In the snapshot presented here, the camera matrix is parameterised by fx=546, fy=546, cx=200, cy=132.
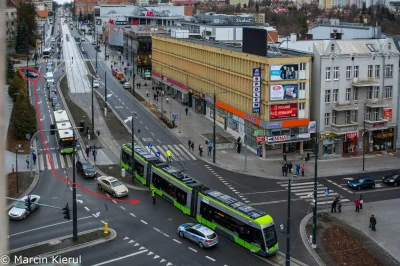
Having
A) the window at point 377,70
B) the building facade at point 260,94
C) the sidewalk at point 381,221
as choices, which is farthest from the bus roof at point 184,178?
the window at point 377,70

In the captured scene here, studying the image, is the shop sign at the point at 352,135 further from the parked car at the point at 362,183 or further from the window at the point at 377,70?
the parked car at the point at 362,183

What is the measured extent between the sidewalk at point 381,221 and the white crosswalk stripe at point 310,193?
1.54 m

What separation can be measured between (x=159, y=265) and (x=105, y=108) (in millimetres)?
41846

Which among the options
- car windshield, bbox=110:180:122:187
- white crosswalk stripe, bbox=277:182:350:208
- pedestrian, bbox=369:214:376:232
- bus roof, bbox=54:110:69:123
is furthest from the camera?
bus roof, bbox=54:110:69:123

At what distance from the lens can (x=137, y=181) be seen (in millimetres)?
42250

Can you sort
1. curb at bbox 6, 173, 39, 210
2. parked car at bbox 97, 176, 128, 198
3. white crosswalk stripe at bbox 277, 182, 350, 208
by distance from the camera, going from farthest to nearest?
white crosswalk stripe at bbox 277, 182, 350, 208, parked car at bbox 97, 176, 128, 198, curb at bbox 6, 173, 39, 210

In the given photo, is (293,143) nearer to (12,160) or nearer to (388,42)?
(388,42)

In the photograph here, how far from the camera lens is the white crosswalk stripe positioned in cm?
3866

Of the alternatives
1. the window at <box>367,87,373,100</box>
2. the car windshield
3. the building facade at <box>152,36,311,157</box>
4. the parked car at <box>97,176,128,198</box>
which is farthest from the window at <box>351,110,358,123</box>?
the car windshield

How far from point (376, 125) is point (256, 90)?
1251cm

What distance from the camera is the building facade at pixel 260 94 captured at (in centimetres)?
4956

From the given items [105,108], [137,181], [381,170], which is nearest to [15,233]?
[137,181]

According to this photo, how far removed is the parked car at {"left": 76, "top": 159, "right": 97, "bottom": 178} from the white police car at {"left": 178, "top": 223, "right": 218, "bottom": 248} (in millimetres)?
14219

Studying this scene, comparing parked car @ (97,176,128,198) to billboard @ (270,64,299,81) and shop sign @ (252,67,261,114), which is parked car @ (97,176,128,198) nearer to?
shop sign @ (252,67,261,114)
